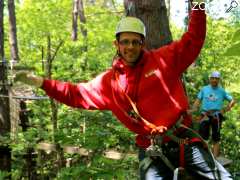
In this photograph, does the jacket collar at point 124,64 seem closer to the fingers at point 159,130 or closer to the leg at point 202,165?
the fingers at point 159,130

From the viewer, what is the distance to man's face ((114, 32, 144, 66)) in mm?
3174

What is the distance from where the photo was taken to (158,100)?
3.10 metres

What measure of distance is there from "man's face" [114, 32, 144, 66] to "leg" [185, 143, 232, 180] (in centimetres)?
75

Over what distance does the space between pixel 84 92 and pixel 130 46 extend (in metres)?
0.64

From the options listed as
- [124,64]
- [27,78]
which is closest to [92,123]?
[27,78]

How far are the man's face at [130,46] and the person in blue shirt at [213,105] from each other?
5215 mm

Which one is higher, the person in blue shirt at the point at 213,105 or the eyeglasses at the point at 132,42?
the eyeglasses at the point at 132,42

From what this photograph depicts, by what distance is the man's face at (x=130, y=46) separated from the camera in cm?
317

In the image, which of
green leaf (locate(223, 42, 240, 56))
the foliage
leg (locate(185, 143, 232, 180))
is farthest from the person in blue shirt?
green leaf (locate(223, 42, 240, 56))

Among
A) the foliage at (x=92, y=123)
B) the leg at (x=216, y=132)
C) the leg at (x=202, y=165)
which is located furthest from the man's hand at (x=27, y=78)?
the leg at (x=216, y=132)

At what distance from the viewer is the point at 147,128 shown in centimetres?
311

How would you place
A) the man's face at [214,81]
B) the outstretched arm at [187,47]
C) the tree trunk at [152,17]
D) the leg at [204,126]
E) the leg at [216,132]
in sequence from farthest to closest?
the leg at [204,126] < the leg at [216,132] < the man's face at [214,81] < the tree trunk at [152,17] < the outstretched arm at [187,47]

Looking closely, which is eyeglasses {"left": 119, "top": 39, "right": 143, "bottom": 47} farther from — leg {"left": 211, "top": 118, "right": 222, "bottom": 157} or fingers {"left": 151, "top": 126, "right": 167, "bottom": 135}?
leg {"left": 211, "top": 118, "right": 222, "bottom": 157}

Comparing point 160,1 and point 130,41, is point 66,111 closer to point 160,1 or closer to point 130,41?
point 160,1
